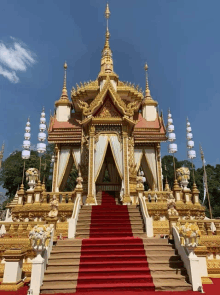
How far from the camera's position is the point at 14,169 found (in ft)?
91.8

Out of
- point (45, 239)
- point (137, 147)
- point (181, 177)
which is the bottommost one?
point (45, 239)

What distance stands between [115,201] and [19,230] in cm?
517

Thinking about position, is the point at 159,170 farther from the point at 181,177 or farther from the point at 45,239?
the point at 45,239

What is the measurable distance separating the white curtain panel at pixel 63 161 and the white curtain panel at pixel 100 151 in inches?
130

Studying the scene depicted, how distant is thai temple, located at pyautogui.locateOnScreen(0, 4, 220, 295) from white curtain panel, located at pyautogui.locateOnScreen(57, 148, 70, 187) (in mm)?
57

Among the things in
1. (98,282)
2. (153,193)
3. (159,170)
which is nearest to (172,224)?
(98,282)

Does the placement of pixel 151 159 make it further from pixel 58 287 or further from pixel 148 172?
pixel 58 287

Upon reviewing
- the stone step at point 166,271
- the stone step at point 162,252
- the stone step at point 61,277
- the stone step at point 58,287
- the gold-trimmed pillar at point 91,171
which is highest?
the gold-trimmed pillar at point 91,171

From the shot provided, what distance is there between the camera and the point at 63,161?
532 inches

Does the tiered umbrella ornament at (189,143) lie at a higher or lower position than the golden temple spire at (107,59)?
lower

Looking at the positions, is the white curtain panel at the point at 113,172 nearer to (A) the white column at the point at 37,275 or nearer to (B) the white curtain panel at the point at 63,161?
(B) the white curtain panel at the point at 63,161

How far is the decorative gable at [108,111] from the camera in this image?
11.3 metres

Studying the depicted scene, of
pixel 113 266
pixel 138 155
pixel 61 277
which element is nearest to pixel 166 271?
pixel 113 266

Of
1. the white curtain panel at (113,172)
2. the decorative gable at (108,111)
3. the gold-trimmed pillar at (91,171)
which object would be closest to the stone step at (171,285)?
the gold-trimmed pillar at (91,171)
